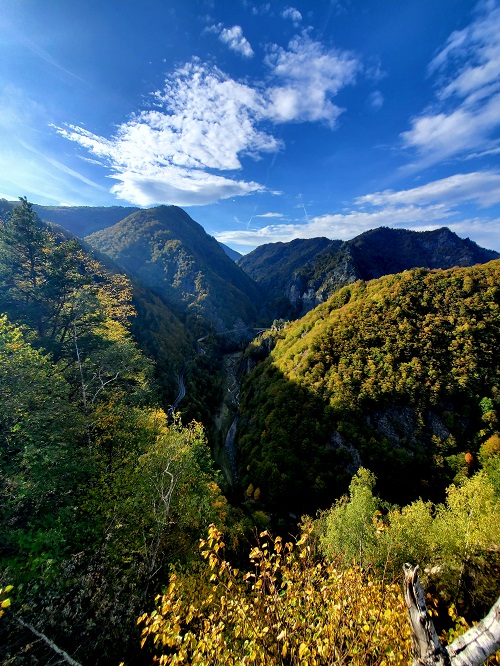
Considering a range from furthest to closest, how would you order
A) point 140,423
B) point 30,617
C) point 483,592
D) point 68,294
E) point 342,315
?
point 342,315, point 68,294, point 140,423, point 483,592, point 30,617

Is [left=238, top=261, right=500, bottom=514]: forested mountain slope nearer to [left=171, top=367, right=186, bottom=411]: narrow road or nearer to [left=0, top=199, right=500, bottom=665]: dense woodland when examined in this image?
[left=0, top=199, right=500, bottom=665]: dense woodland

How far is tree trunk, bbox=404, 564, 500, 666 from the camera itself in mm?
3732

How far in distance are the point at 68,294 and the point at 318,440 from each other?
49.1 metres

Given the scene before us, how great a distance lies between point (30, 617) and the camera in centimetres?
883

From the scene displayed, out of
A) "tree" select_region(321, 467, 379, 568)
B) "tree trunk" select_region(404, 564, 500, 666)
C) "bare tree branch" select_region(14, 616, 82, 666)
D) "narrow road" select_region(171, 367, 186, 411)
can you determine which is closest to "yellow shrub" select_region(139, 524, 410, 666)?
"tree trunk" select_region(404, 564, 500, 666)

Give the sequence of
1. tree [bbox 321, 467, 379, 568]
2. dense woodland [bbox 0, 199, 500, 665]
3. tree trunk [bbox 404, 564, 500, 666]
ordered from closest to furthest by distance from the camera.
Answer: tree trunk [bbox 404, 564, 500, 666]
dense woodland [bbox 0, 199, 500, 665]
tree [bbox 321, 467, 379, 568]

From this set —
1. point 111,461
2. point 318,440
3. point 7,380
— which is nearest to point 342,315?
point 318,440

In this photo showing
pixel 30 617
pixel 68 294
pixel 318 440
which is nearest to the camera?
pixel 30 617

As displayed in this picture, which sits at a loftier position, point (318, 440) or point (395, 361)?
point (395, 361)

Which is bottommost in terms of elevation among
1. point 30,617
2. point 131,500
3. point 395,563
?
point 395,563

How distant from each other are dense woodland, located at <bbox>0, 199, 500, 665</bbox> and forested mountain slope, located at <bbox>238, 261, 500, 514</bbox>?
1.26ft

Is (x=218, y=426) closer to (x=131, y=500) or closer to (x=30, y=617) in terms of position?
(x=131, y=500)

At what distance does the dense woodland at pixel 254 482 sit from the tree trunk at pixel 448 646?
1.88 m

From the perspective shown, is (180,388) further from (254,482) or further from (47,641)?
(47,641)
